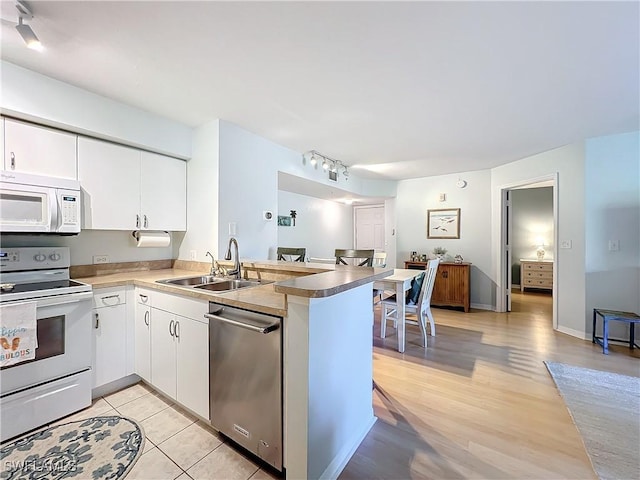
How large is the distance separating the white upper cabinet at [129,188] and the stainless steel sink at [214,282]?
714mm

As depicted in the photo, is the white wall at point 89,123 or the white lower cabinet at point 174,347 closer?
the white lower cabinet at point 174,347

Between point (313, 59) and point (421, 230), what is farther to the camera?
point (421, 230)

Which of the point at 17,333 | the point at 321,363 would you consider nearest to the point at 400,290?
the point at 321,363

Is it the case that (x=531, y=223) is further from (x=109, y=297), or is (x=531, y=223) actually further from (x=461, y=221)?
(x=109, y=297)

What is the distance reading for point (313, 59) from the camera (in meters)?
1.81

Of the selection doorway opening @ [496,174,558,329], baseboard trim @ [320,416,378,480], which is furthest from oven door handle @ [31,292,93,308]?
doorway opening @ [496,174,558,329]

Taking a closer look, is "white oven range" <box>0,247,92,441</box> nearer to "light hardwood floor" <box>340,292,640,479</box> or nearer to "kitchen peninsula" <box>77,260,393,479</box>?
"kitchen peninsula" <box>77,260,393,479</box>

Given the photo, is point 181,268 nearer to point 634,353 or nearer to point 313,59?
Result: point 313,59

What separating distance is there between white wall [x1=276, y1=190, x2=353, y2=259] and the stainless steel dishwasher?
3451mm

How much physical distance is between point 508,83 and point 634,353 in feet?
10.4

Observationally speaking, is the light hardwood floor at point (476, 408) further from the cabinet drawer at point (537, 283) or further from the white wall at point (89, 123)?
the cabinet drawer at point (537, 283)

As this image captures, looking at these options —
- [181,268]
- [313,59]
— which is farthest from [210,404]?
[313,59]

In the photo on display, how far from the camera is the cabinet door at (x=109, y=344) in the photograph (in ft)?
6.81
